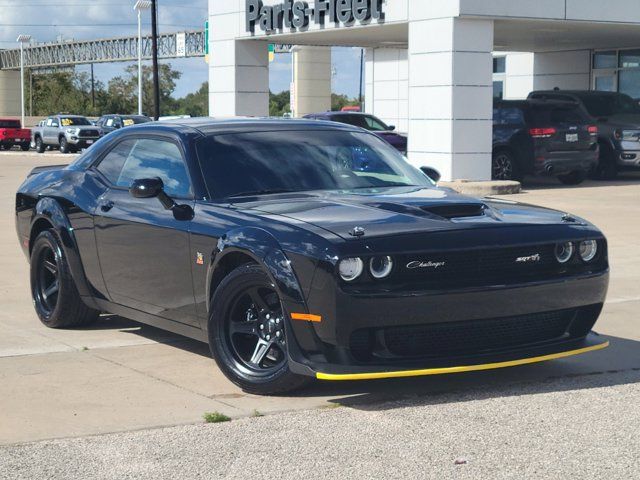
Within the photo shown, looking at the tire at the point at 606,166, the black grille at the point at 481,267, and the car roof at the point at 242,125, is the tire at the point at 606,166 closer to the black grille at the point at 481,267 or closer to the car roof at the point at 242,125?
the car roof at the point at 242,125

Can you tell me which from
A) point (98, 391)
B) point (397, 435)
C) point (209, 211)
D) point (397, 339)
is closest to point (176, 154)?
point (209, 211)

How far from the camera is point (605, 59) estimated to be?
31016mm

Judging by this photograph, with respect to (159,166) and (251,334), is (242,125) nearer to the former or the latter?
(159,166)

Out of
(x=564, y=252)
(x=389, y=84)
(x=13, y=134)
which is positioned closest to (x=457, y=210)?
(x=564, y=252)

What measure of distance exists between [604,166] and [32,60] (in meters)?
83.2

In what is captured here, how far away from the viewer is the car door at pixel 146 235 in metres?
6.83

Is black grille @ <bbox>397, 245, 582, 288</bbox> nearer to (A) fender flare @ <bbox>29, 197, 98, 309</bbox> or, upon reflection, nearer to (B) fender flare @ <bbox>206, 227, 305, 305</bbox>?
(B) fender flare @ <bbox>206, 227, 305, 305</bbox>

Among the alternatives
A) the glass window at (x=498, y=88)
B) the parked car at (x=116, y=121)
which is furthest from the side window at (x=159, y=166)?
the parked car at (x=116, y=121)

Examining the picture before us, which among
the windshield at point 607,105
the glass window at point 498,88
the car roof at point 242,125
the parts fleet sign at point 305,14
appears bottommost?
the car roof at point 242,125

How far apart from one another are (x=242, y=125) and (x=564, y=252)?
2.23 meters

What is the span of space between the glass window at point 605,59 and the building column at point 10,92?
71.9 m

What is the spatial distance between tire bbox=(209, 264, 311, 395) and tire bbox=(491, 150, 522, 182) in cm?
1765

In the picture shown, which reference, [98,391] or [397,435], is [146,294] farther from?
[397,435]

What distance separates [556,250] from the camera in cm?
630
